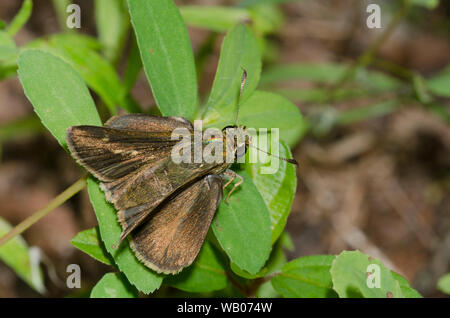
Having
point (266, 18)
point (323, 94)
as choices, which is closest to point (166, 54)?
point (266, 18)

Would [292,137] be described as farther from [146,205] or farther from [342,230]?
[146,205]

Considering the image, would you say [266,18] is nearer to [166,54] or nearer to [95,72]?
[95,72]

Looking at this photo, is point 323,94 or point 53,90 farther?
point 323,94

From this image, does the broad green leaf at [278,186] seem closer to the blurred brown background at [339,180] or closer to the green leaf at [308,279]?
the green leaf at [308,279]

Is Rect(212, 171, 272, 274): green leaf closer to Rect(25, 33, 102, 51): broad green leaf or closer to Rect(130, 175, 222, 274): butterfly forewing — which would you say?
Rect(130, 175, 222, 274): butterfly forewing

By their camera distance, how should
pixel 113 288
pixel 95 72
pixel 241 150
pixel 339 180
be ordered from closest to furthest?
pixel 113 288 → pixel 241 150 → pixel 95 72 → pixel 339 180

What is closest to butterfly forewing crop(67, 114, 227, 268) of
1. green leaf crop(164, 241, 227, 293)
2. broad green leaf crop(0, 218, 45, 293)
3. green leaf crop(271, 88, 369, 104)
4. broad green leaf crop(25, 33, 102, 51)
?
green leaf crop(164, 241, 227, 293)

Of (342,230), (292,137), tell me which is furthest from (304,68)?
(342,230)
